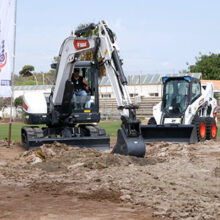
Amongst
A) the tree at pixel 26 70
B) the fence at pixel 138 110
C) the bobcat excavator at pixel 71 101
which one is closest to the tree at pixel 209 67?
the fence at pixel 138 110

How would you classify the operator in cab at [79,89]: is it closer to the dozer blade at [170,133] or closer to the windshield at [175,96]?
the dozer blade at [170,133]

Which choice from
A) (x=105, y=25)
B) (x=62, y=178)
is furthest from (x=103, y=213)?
(x=105, y=25)

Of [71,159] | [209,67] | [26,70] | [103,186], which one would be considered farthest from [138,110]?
[26,70]

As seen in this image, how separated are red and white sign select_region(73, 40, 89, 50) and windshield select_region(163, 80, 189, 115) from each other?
627 cm

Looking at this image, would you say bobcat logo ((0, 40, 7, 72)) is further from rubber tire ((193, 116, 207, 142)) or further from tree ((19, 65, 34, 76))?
tree ((19, 65, 34, 76))

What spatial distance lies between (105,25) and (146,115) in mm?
30857

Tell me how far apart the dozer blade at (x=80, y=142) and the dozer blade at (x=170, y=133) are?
277 cm

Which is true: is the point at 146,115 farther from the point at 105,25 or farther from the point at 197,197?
the point at 197,197

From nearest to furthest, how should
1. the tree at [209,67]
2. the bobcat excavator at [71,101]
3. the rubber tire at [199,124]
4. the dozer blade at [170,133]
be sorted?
1. the bobcat excavator at [71,101]
2. the dozer blade at [170,133]
3. the rubber tire at [199,124]
4. the tree at [209,67]

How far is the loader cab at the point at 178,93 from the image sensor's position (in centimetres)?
1752

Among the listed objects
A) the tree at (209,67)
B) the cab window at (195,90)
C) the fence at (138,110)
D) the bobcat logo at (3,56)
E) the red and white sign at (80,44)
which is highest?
the tree at (209,67)

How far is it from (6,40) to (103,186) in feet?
24.4

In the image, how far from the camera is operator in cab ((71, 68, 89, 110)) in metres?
13.8

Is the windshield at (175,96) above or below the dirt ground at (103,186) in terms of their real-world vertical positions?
above
